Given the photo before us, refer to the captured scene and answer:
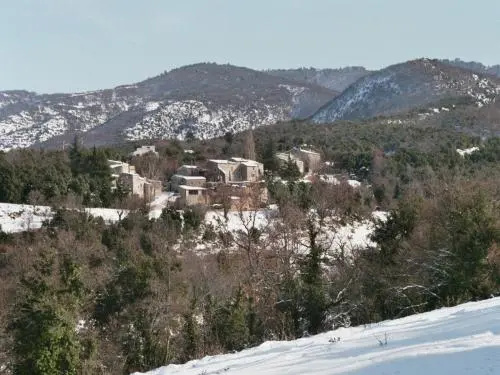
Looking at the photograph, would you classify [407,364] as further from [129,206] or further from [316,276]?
[129,206]

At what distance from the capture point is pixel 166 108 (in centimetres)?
12675

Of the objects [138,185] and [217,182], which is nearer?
[138,185]

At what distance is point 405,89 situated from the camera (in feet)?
386

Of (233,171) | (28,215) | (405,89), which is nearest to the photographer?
(28,215)

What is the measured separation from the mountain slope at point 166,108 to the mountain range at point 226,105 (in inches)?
10.5

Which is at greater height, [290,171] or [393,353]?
[393,353]

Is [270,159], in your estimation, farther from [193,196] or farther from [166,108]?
[166,108]

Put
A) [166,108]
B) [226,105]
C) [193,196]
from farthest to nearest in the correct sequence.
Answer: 1. [226,105]
2. [166,108]
3. [193,196]

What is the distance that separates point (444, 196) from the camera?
1975cm

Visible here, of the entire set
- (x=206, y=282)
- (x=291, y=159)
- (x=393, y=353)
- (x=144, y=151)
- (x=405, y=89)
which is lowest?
(x=206, y=282)

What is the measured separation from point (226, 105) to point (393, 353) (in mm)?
128652

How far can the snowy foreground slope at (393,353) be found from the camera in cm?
489

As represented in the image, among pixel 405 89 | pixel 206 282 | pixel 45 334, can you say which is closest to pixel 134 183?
pixel 206 282

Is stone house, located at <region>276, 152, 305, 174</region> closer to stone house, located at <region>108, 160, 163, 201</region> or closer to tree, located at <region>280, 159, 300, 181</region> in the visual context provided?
tree, located at <region>280, 159, 300, 181</region>
